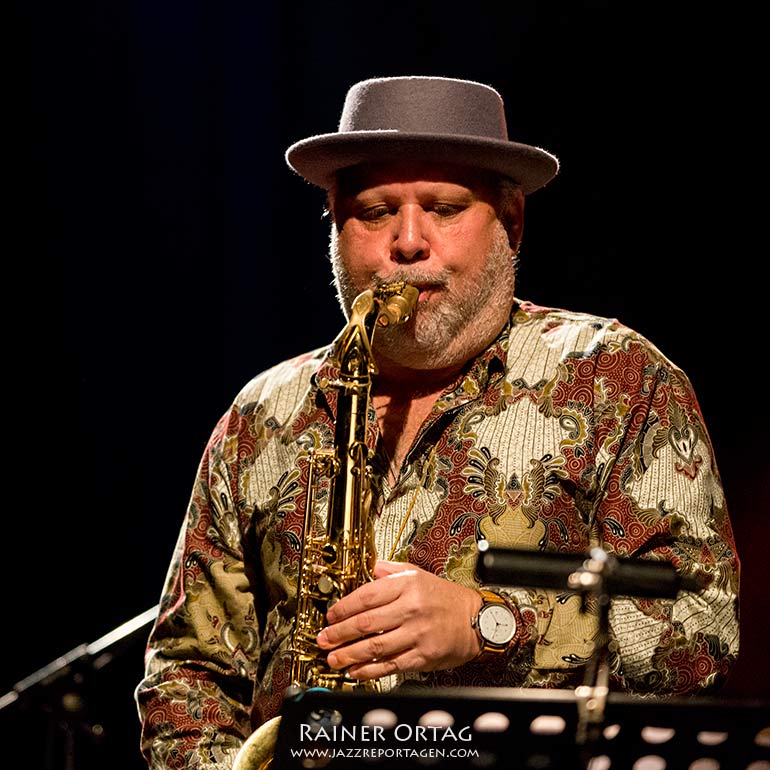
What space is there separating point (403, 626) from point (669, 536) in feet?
2.00

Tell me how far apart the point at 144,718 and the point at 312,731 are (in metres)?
1.14

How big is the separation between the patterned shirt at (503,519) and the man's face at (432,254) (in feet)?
0.30

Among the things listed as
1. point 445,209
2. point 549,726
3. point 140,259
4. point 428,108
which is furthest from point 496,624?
point 140,259

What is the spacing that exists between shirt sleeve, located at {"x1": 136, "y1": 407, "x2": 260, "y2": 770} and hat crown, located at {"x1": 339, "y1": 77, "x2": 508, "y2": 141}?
2.73 feet

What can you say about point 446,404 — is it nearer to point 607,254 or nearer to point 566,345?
point 566,345

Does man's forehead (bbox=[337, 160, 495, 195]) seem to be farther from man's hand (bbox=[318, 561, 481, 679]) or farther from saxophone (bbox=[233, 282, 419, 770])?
man's hand (bbox=[318, 561, 481, 679])

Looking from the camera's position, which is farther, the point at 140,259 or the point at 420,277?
the point at 140,259

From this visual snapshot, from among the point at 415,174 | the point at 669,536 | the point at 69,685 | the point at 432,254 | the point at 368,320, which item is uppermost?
the point at 415,174

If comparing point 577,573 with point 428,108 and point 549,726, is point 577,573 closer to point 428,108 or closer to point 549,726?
point 549,726

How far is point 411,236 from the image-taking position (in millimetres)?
2621

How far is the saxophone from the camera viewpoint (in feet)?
7.95

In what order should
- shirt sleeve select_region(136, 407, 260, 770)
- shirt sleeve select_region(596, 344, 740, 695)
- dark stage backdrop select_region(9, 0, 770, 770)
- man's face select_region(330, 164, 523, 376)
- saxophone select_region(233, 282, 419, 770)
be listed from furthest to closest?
dark stage backdrop select_region(9, 0, 770, 770)
man's face select_region(330, 164, 523, 376)
shirt sleeve select_region(136, 407, 260, 770)
saxophone select_region(233, 282, 419, 770)
shirt sleeve select_region(596, 344, 740, 695)

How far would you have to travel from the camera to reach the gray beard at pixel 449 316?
2.65m

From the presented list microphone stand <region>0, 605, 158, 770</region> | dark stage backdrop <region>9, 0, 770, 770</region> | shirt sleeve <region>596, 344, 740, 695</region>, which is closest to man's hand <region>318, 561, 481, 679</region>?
shirt sleeve <region>596, 344, 740, 695</region>
